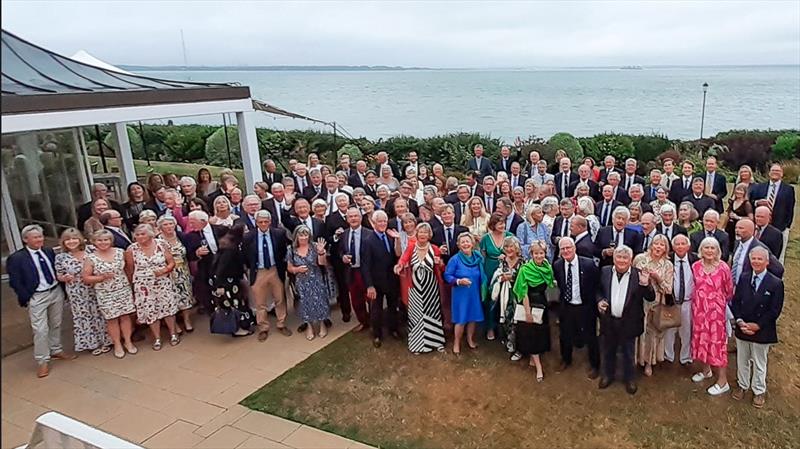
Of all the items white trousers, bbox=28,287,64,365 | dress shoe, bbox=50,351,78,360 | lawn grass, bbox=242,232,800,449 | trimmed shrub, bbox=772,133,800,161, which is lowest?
trimmed shrub, bbox=772,133,800,161

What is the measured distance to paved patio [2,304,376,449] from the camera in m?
4.47

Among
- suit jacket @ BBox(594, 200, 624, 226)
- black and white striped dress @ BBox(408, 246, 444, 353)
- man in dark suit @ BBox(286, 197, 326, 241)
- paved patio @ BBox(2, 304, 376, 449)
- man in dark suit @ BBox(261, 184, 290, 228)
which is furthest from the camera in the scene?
man in dark suit @ BBox(261, 184, 290, 228)

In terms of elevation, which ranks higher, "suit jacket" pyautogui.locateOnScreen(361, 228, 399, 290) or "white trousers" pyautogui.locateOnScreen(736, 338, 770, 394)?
"suit jacket" pyautogui.locateOnScreen(361, 228, 399, 290)

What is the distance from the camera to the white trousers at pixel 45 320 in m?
5.40

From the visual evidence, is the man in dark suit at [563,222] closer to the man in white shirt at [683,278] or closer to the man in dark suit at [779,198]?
the man in white shirt at [683,278]

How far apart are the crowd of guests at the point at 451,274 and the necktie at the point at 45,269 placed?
13mm

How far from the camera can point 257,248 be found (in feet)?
19.4

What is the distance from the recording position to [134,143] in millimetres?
20609

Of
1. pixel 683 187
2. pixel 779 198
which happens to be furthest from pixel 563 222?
pixel 779 198

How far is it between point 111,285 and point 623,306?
15.8 ft

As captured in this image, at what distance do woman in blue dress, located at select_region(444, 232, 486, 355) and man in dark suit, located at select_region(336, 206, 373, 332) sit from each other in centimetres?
97

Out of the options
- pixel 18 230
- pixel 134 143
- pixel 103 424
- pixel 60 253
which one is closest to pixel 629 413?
pixel 103 424

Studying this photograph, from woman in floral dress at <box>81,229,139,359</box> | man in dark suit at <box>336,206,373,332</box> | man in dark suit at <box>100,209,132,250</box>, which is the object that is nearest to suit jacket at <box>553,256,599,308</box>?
man in dark suit at <box>336,206,373,332</box>

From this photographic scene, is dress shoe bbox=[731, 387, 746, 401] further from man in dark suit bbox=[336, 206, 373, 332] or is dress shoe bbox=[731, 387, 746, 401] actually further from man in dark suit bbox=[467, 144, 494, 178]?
man in dark suit bbox=[467, 144, 494, 178]
